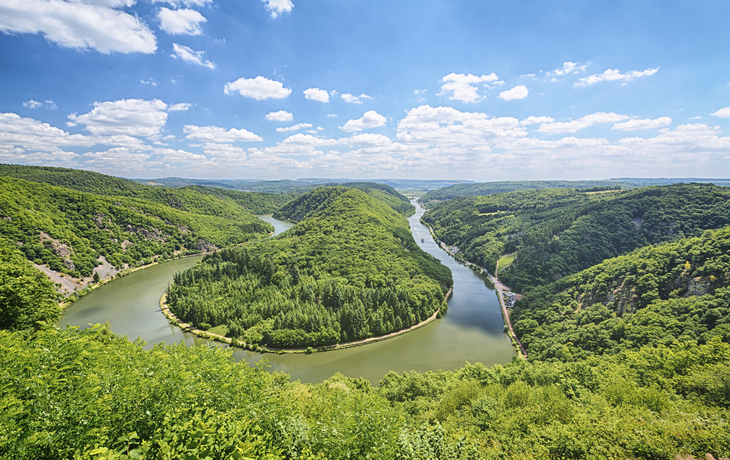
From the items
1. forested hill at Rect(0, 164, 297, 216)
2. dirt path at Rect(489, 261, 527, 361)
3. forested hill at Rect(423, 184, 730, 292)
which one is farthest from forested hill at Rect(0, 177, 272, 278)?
forested hill at Rect(423, 184, 730, 292)

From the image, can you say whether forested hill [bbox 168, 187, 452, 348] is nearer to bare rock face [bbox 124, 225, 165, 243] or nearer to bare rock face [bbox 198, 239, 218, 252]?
bare rock face [bbox 198, 239, 218, 252]

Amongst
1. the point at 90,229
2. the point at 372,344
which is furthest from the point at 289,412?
the point at 90,229

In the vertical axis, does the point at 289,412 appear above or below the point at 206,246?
above

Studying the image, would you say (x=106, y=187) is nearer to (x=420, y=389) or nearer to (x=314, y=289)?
(x=314, y=289)

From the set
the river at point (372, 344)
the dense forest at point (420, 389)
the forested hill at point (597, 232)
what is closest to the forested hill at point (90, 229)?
the dense forest at point (420, 389)

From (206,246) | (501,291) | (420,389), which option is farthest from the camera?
(206,246)

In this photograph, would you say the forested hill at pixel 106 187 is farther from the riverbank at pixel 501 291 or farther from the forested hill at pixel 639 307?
the forested hill at pixel 639 307

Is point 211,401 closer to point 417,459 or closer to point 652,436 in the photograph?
point 417,459

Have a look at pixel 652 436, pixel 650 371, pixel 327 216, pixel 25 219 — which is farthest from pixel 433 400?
pixel 25 219
